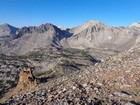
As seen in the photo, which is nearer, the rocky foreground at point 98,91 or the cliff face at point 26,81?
the rocky foreground at point 98,91

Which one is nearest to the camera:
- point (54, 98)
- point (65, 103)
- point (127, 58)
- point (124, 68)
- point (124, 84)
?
point (65, 103)

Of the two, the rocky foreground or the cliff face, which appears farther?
the cliff face

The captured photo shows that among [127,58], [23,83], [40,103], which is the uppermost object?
[127,58]

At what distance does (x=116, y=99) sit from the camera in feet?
87.8

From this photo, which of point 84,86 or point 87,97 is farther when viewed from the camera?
point 84,86

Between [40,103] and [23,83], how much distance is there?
105m

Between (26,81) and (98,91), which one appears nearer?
(98,91)

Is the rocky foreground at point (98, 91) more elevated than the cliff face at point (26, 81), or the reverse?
the rocky foreground at point (98, 91)

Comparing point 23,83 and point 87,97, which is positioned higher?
point 87,97

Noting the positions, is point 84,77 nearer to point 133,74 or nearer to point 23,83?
point 133,74

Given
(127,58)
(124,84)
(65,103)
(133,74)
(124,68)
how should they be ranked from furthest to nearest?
(127,58)
(124,68)
(133,74)
(124,84)
(65,103)

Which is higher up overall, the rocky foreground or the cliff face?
the rocky foreground

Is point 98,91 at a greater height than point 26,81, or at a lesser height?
greater

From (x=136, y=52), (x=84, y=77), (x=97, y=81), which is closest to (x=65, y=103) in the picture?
(x=97, y=81)
